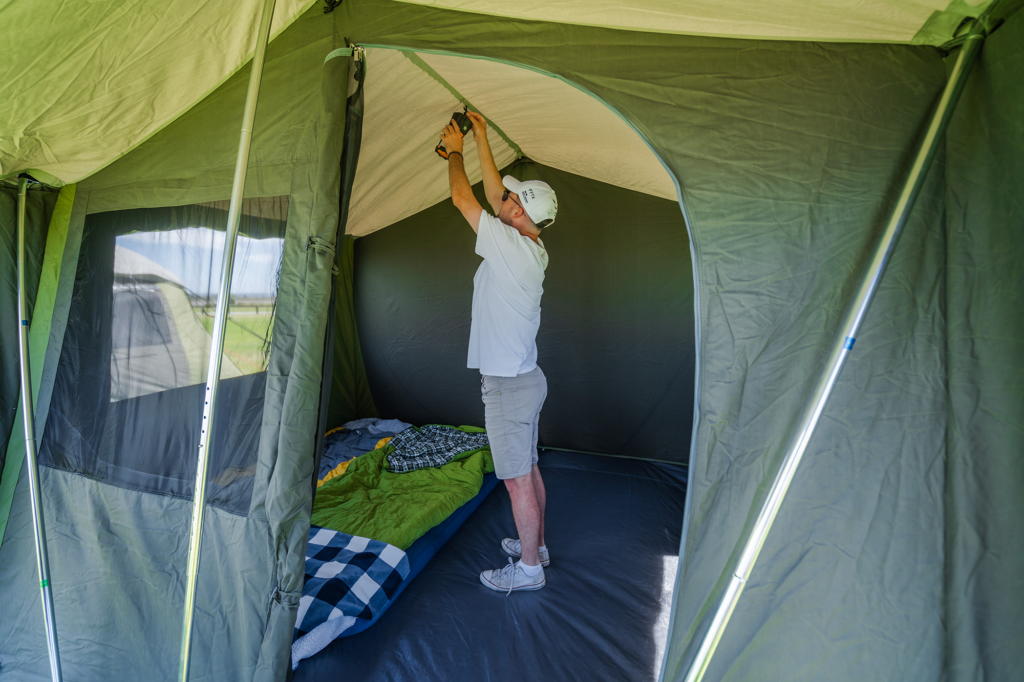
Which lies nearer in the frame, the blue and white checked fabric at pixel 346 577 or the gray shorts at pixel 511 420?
the blue and white checked fabric at pixel 346 577

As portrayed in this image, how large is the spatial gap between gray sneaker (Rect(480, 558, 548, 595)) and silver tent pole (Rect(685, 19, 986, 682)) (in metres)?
0.87

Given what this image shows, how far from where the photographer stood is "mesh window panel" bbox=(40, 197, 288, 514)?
137cm

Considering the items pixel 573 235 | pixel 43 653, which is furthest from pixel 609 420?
pixel 43 653

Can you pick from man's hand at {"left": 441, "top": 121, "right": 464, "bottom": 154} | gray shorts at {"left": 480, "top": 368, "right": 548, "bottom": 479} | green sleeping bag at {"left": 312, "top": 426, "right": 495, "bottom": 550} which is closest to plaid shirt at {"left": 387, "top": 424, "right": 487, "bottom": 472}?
green sleeping bag at {"left": 312, "top": 426, "right": 495, "bottom": 550}

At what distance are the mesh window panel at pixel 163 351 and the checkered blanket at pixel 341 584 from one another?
537mm

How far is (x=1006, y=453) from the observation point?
94 centimetres

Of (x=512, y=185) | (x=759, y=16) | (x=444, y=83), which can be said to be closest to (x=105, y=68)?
(x=444, y=83)

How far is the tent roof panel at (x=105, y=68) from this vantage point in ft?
3.76

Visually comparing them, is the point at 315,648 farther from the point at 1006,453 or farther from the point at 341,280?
the point at 341,280

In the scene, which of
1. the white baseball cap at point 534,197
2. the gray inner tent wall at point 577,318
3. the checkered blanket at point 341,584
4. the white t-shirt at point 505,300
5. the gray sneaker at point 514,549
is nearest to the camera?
the checkered blanket at point 341,584

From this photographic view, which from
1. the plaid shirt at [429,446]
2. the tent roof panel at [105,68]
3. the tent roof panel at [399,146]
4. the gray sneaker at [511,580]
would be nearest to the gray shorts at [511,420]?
the gray sneaker at [511,580]

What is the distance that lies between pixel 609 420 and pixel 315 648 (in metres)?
2.11

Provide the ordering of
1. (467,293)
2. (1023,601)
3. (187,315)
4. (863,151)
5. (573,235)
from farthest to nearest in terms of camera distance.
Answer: (467,293)
(573,235)
(187,315)
(863,151)
(1023,601)

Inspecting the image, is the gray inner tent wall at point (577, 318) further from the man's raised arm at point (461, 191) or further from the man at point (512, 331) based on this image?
the man's raised arm at point (461, 191)
